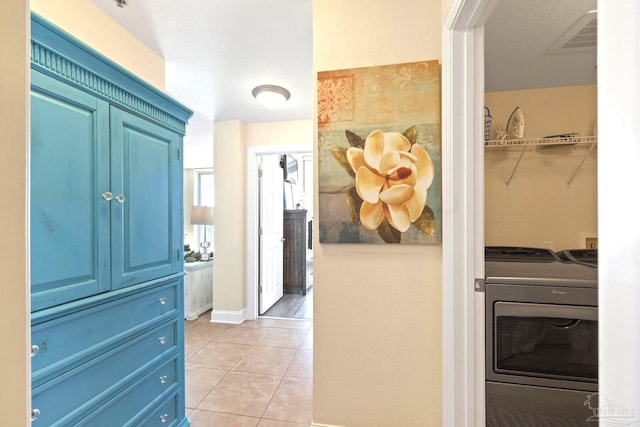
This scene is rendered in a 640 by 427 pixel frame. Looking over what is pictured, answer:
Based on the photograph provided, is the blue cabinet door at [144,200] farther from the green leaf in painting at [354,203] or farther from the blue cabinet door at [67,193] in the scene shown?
the green leaf in painting at [354,203]

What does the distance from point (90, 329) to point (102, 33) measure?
1655 millimetres

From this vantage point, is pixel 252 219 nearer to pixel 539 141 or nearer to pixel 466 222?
pixel 466 222

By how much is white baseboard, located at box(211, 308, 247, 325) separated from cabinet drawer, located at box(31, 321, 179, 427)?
197 cm

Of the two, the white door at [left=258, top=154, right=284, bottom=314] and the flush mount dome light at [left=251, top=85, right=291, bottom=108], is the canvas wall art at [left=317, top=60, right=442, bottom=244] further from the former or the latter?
the white door at [left=258, top=154, right=284, bottom=314]

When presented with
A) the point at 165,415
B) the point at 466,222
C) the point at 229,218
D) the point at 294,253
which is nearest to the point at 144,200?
the point at 165,415

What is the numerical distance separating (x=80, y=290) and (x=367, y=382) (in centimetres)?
136

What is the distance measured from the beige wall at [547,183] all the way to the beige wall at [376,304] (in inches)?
41.2

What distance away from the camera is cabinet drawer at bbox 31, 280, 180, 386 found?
3.17ft

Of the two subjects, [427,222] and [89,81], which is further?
[427,222]
